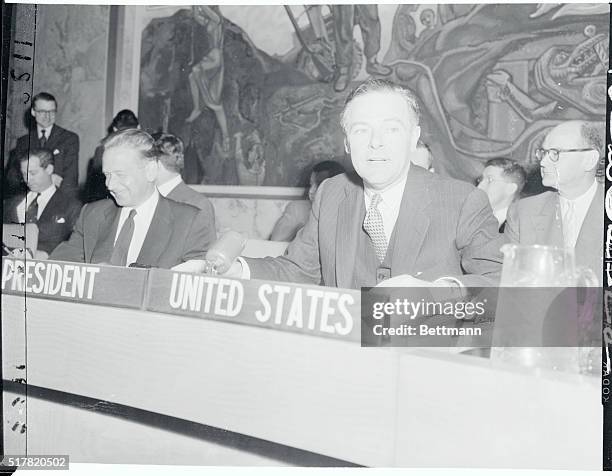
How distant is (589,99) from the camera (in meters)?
2.44

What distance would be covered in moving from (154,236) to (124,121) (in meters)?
0.46

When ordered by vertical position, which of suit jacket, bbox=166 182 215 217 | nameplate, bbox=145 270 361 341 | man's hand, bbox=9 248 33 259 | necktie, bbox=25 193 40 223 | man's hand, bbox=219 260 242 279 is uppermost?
suit jacket, bbox=166 182 215 217

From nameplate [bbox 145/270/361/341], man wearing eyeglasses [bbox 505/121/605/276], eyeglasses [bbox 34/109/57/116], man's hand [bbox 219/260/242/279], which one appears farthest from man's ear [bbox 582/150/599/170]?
eyeglasses [bbox 34/109/57/116]

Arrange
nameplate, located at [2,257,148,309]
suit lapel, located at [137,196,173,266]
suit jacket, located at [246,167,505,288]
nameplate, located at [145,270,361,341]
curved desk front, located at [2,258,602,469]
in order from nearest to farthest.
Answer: curved desk front, located at [2,258,602,469] < nameplate, located at [145,270,361,341] < suit jacket, located at [246,167,505,288] < nameplate, located at [2,257,148,309] < suit lapel, located at [137,196,173,266]

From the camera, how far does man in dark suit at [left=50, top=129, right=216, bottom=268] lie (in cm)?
267

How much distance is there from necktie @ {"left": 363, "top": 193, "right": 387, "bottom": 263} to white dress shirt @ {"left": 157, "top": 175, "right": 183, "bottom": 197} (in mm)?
737

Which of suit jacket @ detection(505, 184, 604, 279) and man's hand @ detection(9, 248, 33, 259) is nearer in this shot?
suit jacket @ detection(505, 184, 604, 279)

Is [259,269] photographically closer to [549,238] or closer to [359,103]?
[359,103]

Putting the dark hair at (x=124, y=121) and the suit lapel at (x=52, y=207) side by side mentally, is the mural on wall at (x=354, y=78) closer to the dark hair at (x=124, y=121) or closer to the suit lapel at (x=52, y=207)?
the dark hair at (x=124, y=121)

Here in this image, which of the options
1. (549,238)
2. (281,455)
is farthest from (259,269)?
(549,238)

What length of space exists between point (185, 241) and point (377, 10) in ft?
3.67

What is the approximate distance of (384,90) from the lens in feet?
8.24

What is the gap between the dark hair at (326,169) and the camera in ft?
8.51

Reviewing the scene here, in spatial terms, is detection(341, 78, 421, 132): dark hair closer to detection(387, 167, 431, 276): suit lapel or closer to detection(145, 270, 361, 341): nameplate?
detection(387, 167, 431, 276): suit lapel
